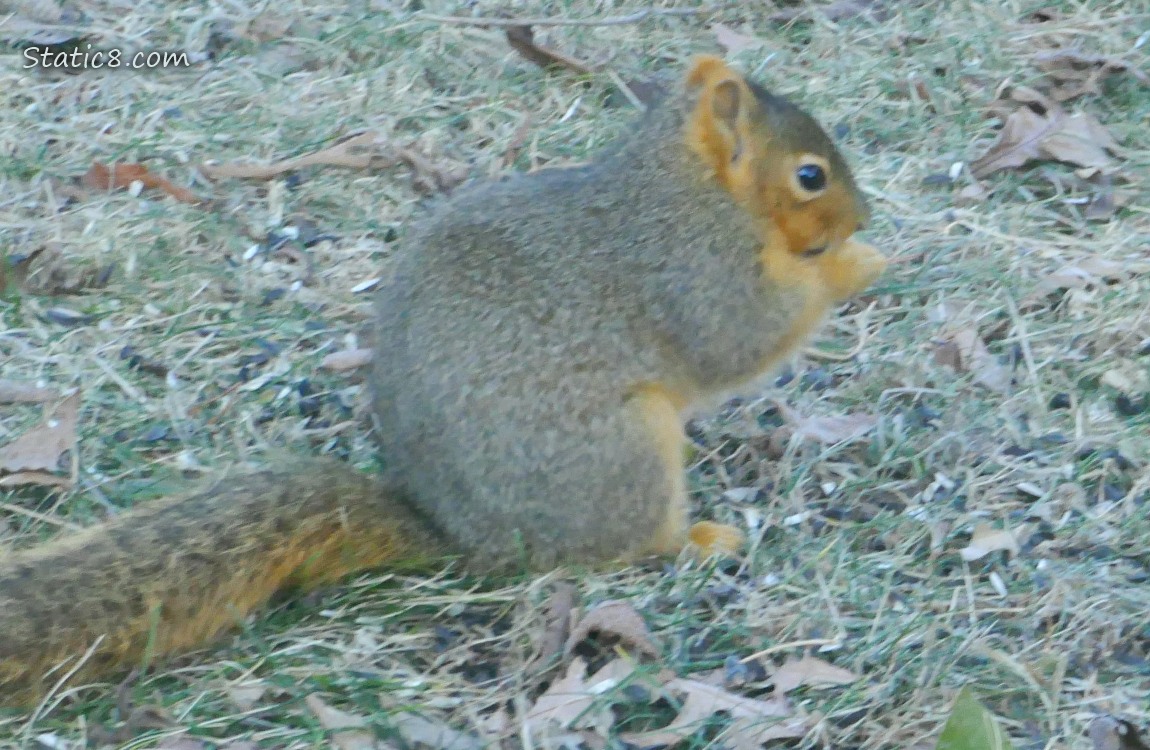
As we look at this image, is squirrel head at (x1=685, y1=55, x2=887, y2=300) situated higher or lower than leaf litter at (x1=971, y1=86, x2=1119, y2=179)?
higher

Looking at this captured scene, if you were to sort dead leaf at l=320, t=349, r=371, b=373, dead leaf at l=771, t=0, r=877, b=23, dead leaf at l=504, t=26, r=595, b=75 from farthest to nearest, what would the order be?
1. dead leaf at l=771, t=0, r=877, b=23
2. dead leaf at l=504, t=26, r=595, b=75
3. dead leaf at l=320, t=349, r=371, b=373

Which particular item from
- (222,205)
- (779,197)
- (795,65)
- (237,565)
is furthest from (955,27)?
(237,565)

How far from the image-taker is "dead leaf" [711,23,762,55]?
4.70m

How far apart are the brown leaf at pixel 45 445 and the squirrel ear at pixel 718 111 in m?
1.41

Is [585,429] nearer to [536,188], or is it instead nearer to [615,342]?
[615,342]

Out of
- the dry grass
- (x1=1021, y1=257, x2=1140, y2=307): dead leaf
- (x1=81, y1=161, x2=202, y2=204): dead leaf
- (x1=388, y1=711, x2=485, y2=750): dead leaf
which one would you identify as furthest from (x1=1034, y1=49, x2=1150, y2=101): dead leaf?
(x1=388, y1=711, x2=485, y2=750): dead leaf

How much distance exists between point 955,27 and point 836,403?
1.89 meters

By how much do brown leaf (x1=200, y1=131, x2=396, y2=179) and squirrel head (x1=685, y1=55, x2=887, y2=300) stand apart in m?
1.28

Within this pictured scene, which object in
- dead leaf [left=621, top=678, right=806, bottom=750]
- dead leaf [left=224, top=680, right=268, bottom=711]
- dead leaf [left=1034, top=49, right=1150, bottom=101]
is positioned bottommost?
dead leaf [left=621, top=678, right=806, bottom=750]

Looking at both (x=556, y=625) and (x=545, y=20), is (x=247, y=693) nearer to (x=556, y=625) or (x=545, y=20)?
(x=556, y=625)

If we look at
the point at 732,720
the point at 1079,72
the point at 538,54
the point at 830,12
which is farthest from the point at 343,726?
the point at 830,12

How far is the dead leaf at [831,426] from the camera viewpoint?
327cm

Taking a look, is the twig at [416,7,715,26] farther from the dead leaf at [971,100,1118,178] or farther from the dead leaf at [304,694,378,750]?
the dead leaf at [304,694,378,750]

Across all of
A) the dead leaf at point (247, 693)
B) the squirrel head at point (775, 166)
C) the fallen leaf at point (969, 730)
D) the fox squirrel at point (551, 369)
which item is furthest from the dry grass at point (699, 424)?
Result: the squirrel head at point (775, 166)
